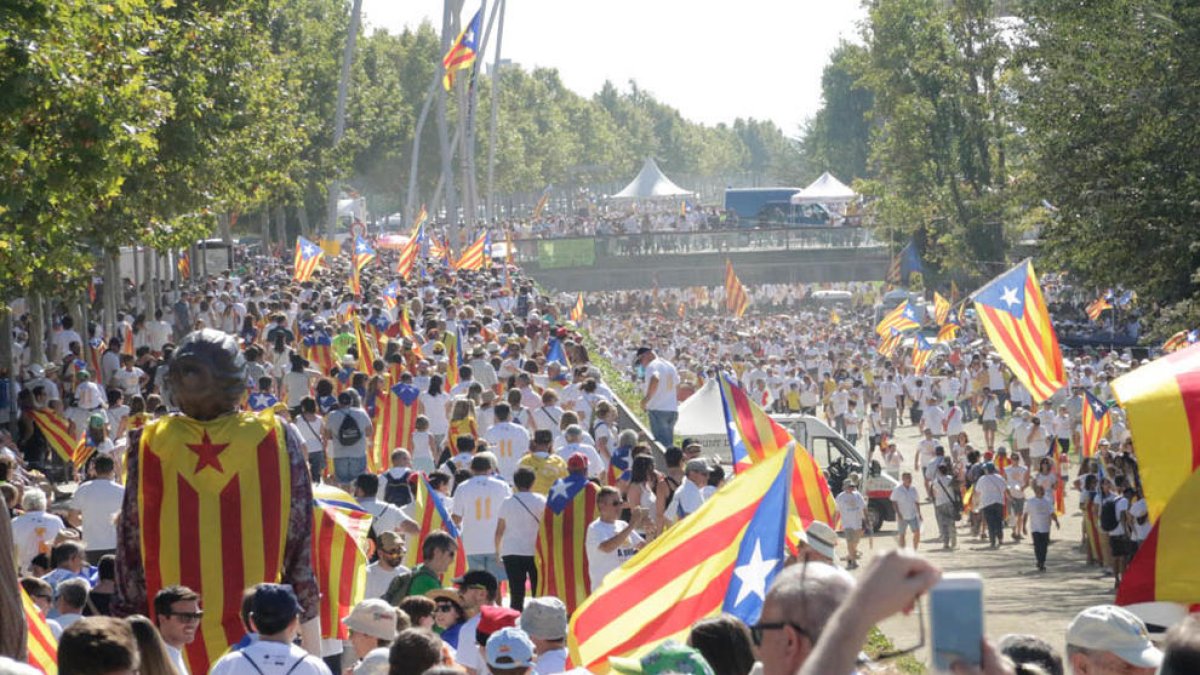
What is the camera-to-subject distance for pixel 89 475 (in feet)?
42.7

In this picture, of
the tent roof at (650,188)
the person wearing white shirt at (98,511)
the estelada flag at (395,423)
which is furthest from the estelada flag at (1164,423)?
the tent roof at (650,188)

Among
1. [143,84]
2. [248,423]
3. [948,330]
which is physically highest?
[143,84]

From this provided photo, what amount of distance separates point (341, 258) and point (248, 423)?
50036mm

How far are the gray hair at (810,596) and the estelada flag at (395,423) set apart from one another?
1458 centimetres

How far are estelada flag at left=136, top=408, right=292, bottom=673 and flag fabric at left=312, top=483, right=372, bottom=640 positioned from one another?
257 centimetres

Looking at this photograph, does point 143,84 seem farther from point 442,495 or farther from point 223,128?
point 223,128

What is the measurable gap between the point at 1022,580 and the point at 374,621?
1757cm

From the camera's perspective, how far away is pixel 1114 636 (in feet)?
16.9

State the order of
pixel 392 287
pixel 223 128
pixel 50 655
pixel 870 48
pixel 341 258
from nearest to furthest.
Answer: pixel 50 655 < pixel 223 128 < pixel 392 287 < pixel 341 258 < pixel 870 48

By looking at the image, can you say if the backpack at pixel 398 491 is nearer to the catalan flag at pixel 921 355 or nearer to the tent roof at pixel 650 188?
the catalan flag at pixel 921 355

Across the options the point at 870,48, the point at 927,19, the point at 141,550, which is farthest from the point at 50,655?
the point at 870,48

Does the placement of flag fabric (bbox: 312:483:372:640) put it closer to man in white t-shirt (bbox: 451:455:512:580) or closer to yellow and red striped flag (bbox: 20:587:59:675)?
yellow and red striped flag (bbox: 20:587:59:675)

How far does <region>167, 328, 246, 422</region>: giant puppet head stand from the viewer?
6.20 m

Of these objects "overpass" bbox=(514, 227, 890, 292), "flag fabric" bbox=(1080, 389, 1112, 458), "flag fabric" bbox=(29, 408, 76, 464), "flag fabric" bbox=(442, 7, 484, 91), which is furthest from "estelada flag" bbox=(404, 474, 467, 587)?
"overpass" bbox=(514, 227, 890, 292)
